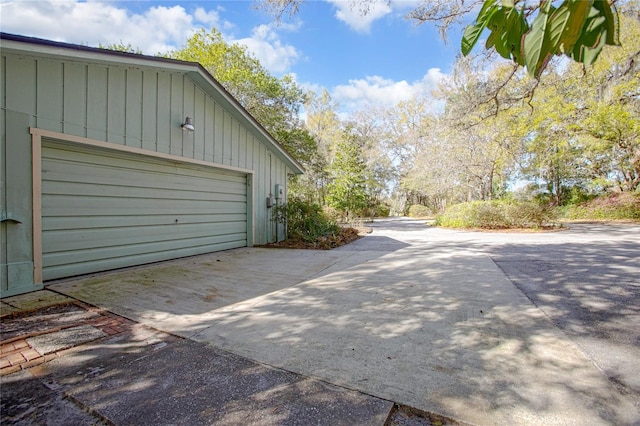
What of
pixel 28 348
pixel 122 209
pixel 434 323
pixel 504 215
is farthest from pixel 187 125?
pixel 504 215

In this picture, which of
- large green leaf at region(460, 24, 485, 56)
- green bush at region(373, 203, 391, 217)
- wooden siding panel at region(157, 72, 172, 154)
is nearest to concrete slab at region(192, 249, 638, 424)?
large green leaf at region(460, 24, 485, 56)

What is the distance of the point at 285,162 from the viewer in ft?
28.2

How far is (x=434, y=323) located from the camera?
2.58 m

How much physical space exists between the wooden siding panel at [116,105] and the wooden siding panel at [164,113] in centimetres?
62

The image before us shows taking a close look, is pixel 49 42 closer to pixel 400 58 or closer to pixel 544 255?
pixel 400 58

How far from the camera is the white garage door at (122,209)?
3875mm

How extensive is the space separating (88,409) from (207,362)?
2.08 feet

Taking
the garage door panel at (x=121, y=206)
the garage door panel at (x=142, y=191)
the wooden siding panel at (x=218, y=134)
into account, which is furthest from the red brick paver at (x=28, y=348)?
the wooden siding panel at (x=218, y=134)

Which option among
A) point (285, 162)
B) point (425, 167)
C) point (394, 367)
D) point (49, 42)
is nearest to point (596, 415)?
point (394, 367)

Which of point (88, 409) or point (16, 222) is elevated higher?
point (16, 222)

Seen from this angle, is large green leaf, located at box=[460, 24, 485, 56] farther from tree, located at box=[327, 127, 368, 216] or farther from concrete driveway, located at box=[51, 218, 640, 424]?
tree, located at box=[327, 127, 368, 216]

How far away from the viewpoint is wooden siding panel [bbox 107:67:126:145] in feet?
14.0

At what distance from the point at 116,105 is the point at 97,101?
0.26m

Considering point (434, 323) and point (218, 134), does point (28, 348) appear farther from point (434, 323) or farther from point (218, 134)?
point (218, 134)
